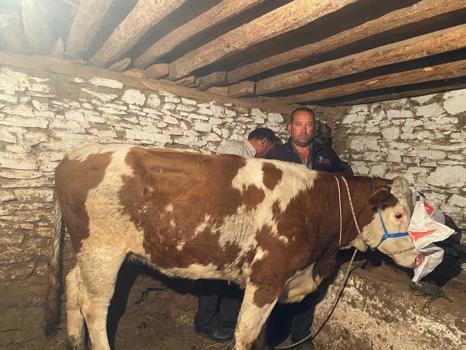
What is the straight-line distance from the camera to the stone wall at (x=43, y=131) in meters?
3.97

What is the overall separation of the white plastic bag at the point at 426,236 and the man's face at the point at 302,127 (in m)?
1.72

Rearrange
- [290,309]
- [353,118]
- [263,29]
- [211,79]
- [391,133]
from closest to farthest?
[263,29]
[290,309]
[211,79]
[391,133]
[353,118]

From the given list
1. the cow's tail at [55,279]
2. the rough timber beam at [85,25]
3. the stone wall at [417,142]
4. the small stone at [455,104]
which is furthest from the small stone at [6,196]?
the small stone at [455,104]

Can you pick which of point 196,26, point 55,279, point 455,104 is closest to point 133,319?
point 55,279

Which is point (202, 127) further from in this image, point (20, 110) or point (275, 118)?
point (20, 110)

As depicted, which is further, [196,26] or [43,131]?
[43,131]

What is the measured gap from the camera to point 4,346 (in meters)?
3.31

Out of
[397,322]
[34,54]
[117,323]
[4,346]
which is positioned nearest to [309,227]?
[397,322]

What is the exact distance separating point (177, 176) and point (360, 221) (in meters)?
2.03

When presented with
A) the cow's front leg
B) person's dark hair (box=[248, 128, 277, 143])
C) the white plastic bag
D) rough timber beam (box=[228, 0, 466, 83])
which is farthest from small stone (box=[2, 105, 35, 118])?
the white plastic bag

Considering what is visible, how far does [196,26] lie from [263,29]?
77 cm

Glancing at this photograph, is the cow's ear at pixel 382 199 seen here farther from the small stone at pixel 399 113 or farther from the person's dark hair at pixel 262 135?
the small stone at pixel 399 113

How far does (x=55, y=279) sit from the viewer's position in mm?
3365

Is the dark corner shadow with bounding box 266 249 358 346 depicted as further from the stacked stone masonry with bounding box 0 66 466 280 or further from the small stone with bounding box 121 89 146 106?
the small stone with bounding box 121 89 146 106
